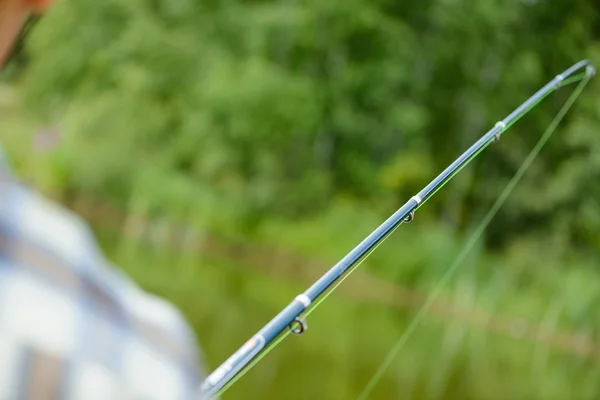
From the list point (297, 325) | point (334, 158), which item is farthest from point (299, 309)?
point (334, 158)

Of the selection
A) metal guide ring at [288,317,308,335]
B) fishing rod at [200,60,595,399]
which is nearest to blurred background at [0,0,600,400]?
fishing rod at [200,60,595,399]

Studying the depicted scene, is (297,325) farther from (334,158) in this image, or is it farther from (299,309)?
(334,158)

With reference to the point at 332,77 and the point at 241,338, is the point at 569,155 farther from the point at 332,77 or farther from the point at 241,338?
the point at 241,338

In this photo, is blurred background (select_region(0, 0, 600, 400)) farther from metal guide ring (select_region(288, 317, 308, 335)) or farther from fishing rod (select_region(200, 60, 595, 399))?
metal guide ring (select_region(288, 317, 308, 335))

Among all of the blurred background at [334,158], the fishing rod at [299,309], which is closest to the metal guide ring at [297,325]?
the fishing rod at [299,309]

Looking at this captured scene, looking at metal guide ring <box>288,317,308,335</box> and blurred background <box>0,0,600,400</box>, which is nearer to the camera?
metal guide ring <box>288,317,308,335</box>

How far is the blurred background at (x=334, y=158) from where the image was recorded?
3.94 metres

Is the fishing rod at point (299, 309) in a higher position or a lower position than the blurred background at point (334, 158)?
higher

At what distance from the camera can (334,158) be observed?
5.05 m

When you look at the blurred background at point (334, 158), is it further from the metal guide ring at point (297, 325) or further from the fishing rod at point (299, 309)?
the metal guide ring at point (297, 325)

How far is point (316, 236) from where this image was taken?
14.8 ft

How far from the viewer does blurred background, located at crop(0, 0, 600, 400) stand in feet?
12.9

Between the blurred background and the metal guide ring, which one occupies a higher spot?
the metal guide ring

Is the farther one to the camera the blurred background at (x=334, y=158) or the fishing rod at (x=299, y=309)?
the blurred background at (x=334, y=158)
